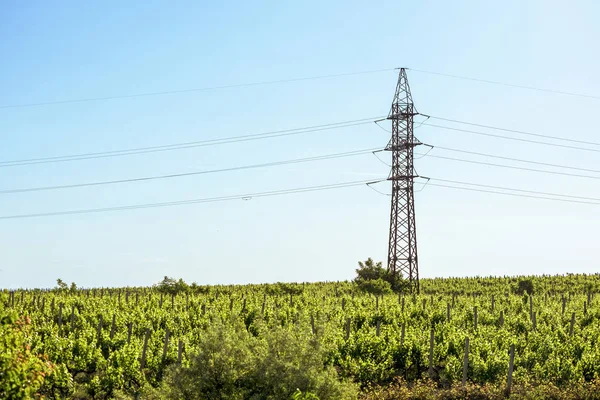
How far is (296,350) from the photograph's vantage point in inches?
811

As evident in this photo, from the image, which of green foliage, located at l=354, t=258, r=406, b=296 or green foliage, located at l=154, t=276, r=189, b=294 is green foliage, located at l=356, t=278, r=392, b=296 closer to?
green foliage, located at l=354, t=258, r=406, b=296

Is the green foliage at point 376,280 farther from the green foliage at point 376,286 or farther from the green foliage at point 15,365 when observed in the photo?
the green foliage at point 15,365

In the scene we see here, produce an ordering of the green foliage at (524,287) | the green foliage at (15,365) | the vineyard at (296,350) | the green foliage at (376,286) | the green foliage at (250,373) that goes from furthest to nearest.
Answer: the green foliage at (524,287), the green foliage at (376,286), the vineyard at (296,350), the green foliage at (250,373), the green foliage at (15,365)

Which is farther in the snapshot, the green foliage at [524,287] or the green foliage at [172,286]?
the green foliage at [524,287]

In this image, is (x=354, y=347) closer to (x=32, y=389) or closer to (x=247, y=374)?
(x=247, y=374)

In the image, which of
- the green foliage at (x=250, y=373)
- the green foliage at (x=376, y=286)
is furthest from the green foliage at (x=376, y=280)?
the green foliage at (x=250, y=373)

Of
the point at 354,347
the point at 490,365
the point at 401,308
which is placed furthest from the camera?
the point at 401,308

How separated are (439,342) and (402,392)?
854 cm

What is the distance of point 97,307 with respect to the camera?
4628 centimetres

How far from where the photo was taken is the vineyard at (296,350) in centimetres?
2014

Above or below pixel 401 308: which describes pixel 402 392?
below

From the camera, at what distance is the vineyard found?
66.1 feet

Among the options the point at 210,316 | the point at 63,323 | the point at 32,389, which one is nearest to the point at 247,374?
the point at 32,389

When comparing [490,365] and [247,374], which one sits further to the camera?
[490,365]
